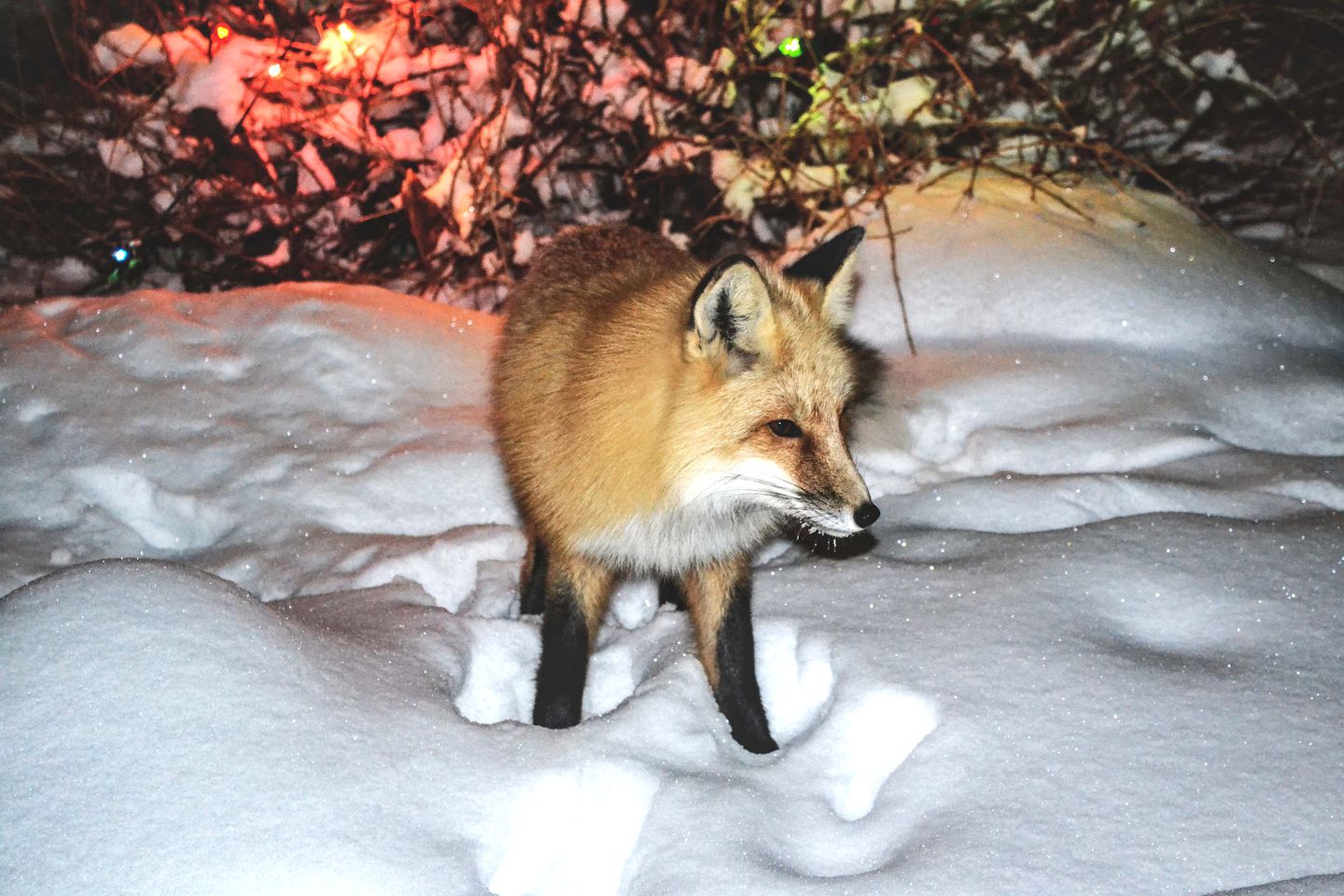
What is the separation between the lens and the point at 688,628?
7.59 feet

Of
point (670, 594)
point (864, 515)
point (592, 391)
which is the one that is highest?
point (592, 391)

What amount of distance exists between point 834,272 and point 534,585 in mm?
1150

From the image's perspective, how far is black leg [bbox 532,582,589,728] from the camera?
200 cm

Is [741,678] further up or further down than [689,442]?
further down

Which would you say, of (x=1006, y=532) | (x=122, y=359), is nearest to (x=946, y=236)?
(x=1006, y=532)

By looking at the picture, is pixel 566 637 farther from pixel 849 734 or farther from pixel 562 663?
pixel 849 734

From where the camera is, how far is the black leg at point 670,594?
2.47 m

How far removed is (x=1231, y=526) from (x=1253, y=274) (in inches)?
71.7

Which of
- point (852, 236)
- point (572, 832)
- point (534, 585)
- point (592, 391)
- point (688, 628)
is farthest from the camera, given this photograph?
point (534, 585)

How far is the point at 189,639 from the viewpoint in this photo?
161cm

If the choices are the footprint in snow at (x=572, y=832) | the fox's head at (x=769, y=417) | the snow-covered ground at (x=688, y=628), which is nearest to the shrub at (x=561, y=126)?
the snow-covered ground at (x=688, y=628)

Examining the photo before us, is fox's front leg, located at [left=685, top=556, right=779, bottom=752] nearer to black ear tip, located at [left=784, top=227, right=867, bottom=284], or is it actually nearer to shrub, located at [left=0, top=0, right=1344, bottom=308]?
black ear tip, located at [left=784, top=227, right=867, bottom=284]

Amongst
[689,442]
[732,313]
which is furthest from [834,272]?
[689,442]

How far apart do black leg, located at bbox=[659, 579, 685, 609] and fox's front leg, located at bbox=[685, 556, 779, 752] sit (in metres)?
0.34
